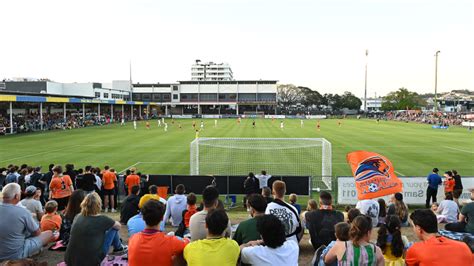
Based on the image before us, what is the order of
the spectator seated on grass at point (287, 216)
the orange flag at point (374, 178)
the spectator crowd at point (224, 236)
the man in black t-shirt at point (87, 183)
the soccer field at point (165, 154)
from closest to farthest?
the spectator crowd at point (224, 236), the spectator seated on grass at point (287, 216), the orange flag at point (374, 178), the man in black t-shirt at point (87, 183), the soccer field at point (165, 154)

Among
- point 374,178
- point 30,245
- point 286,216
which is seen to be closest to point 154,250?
point 286,216

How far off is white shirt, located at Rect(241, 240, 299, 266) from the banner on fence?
1052 cm

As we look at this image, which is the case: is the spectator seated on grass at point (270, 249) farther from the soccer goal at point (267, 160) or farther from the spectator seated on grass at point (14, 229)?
the soccer goal at point (267, 160)

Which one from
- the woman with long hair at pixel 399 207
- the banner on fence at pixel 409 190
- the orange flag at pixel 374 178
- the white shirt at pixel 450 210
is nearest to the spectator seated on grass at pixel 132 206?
the orange flag at pixel 374 178

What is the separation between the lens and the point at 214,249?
387cm

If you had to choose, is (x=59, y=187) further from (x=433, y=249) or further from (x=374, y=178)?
(x=433, y=249)

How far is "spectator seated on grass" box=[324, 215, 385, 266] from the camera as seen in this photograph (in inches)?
164

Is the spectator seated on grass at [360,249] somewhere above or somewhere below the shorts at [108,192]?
above

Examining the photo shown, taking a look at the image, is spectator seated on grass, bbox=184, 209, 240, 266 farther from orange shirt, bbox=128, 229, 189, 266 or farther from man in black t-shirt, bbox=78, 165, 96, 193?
man in black t-shirt, bbox=78, 165, 96, 193

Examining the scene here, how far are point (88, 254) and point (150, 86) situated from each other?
12512 centimetres

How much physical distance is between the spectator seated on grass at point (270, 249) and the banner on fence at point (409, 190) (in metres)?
10.5

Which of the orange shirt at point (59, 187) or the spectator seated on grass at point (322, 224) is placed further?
the orange shirt at point (59, 187)

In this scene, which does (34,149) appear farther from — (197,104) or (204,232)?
(197,104)

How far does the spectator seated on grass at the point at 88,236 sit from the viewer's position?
15.6ft
